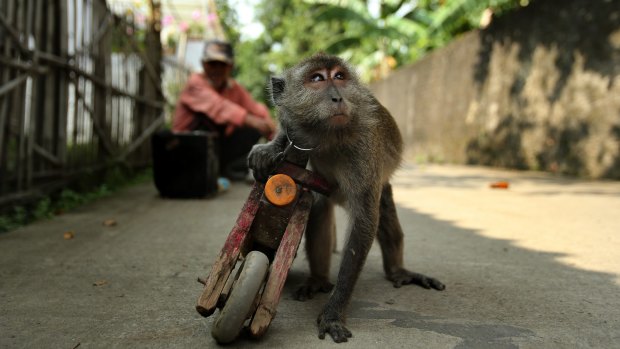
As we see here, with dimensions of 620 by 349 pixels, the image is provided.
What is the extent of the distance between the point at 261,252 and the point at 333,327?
1.45ft

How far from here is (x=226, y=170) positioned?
314 inches

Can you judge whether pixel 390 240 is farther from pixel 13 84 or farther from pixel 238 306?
pixel 13 84

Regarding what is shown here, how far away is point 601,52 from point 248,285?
23.7ft

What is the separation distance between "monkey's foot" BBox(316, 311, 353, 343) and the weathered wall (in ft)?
20.5

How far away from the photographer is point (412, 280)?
3.00 meters

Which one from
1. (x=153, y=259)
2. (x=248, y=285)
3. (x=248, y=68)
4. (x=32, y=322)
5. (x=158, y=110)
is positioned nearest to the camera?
(x=248, y=285)

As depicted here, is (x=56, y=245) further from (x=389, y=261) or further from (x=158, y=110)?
(x=158, y=110)

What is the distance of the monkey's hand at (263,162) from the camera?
2.56 meters

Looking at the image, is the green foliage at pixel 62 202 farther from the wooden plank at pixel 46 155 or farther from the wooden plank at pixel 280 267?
the wooden plank at pixel 280 267

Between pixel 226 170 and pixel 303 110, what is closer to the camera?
pixel 303 110

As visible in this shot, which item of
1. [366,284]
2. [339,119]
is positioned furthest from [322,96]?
[366,284]

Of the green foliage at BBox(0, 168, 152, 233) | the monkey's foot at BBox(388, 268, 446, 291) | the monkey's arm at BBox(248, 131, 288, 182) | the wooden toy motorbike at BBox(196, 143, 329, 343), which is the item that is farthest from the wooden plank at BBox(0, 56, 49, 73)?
the monkey's foot at BBox(388, 268, 446, 291)

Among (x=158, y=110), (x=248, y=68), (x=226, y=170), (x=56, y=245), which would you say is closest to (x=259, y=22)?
(x=248, y=68)

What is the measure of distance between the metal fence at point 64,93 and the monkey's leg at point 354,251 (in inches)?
125
